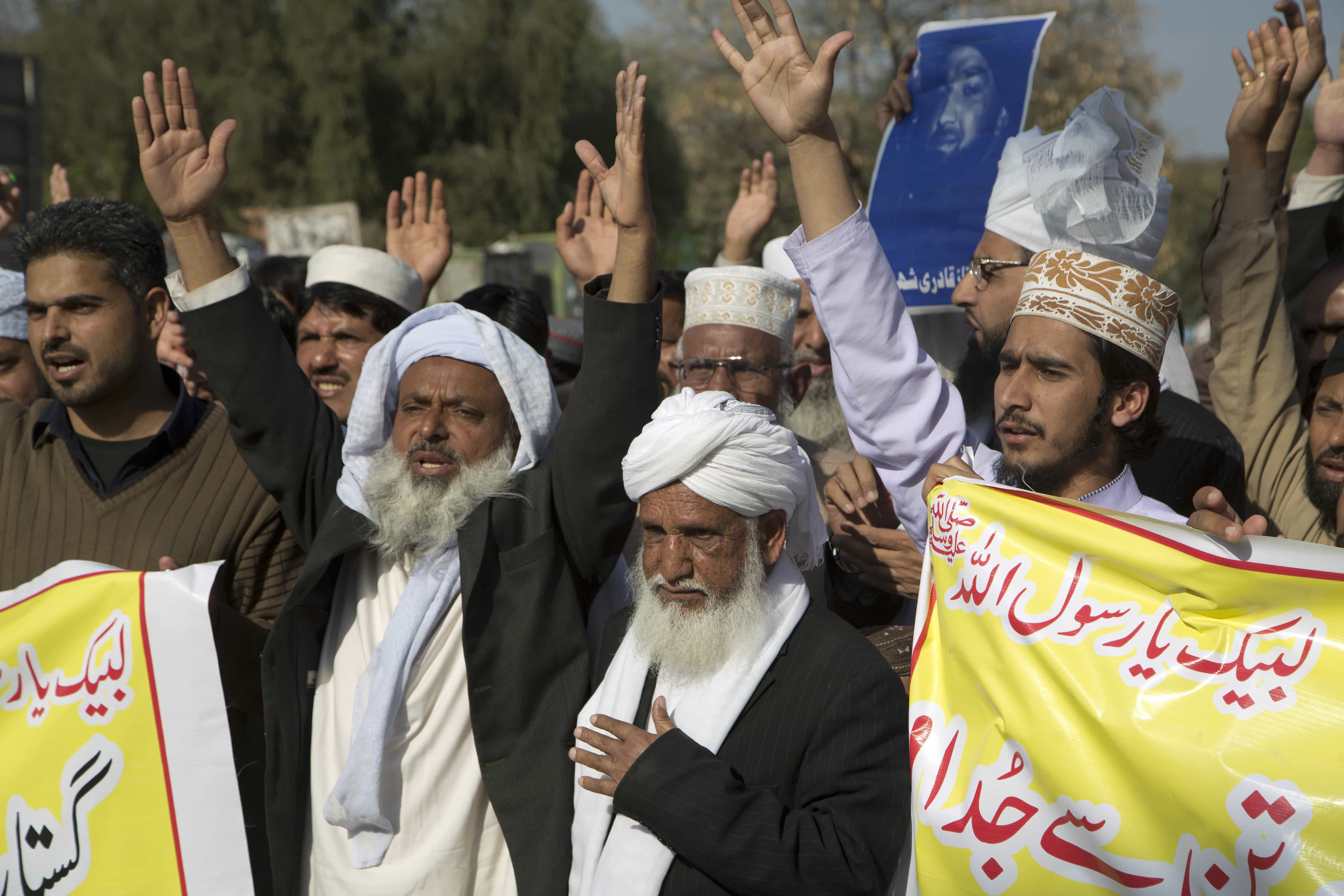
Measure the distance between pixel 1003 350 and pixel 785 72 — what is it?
0.83 m

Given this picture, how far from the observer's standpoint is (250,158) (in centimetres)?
2330

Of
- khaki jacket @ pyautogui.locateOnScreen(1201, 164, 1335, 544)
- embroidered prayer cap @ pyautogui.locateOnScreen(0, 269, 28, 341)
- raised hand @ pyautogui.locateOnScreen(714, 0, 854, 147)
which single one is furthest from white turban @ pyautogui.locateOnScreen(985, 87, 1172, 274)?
embroidered prayer cap @ pyautogui.locateOnScreen(0, 269, 28, 341)

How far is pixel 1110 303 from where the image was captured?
2.73 m

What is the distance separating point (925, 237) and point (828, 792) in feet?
8.84

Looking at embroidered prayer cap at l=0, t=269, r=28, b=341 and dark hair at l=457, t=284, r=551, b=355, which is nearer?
embroidered prayer cap at l=0, t=269, r=28, b=341

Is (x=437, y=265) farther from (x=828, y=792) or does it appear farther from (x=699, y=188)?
(x=699, y=188)

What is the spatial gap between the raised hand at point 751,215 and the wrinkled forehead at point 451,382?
279 cm

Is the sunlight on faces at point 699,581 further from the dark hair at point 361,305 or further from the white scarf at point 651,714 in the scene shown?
the dark hair at point 361,305

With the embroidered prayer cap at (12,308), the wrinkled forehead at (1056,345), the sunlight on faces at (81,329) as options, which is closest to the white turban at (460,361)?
the sunlight on faces at (81,329)

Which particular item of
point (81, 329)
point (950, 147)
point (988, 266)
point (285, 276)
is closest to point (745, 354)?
point (988, 266)

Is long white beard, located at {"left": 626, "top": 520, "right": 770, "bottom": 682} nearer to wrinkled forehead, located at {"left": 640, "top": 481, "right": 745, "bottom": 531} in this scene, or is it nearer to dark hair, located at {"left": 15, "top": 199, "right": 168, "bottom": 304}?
wrinkled forehead, located at {"left": 640, "top": 481, "right": 745, "bottom": 531}

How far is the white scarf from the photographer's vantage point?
2529mm

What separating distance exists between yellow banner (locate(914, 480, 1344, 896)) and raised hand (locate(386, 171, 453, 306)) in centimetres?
330

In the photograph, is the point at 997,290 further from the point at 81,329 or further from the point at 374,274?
the point at 81,329
